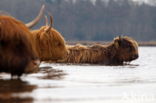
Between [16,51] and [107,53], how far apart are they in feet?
30.1

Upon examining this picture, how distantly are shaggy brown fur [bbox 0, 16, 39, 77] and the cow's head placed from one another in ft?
29.2

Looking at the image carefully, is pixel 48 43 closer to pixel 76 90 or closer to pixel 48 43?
pixel 48 43

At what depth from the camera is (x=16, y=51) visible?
815 centimetres

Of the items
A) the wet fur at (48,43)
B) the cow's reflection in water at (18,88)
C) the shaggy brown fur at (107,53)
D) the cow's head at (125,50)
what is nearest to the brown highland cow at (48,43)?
the wet fur at (48,43)

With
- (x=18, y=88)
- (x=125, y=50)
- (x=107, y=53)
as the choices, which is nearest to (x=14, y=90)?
(x=18, y=88)

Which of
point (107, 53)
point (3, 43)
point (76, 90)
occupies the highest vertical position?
point (3, 43)

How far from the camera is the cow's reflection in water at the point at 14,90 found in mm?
6397

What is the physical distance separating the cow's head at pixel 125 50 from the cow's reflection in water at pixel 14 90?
29.7 ft

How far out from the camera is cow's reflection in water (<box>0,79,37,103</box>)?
640 cm

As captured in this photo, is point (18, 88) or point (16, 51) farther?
point (16, 51)

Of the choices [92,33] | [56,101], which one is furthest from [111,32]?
[56,101]

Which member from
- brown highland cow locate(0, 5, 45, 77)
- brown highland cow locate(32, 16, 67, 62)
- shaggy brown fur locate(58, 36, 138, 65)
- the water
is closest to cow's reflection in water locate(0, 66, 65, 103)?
the water

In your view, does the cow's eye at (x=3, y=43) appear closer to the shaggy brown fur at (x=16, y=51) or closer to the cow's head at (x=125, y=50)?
the shaggy brown fur at (x=16, y=51)

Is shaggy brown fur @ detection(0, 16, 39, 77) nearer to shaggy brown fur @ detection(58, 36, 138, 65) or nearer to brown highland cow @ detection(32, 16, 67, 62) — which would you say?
brown highland cow @ detection(32, 16, 67, 62)
